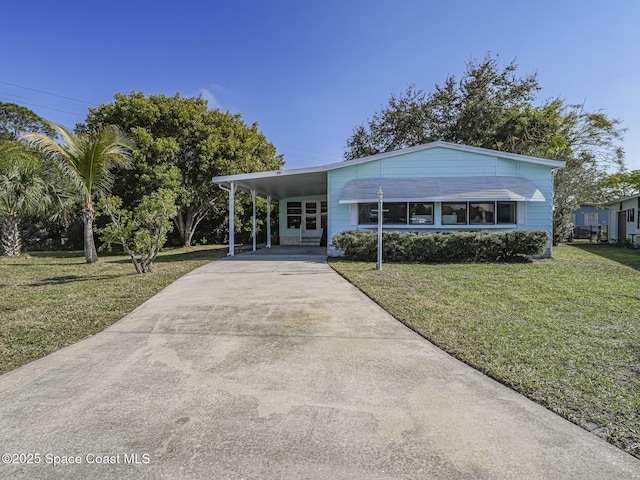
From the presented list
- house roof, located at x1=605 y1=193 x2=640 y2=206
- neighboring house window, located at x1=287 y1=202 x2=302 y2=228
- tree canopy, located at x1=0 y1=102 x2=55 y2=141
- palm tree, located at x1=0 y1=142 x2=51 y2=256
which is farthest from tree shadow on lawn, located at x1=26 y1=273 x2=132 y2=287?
house roof, located at x1=605 y1=193 x2=640 y2=206

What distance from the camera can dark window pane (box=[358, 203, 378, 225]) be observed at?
12.4 metres

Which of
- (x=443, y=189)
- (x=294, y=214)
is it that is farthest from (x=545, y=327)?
(x=294, y=214)

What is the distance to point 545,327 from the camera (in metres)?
4.32

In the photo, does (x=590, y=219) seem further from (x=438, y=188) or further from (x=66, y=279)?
(x=66, y=279)

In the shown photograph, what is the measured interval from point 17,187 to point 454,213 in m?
16.4

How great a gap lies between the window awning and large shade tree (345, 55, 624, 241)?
849 centimetres

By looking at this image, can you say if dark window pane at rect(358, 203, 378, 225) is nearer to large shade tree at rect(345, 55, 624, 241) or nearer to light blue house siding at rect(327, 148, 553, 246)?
light blue house siding at rect(327, 148, 553, 246)

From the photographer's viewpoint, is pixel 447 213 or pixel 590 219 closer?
pixel 447 213

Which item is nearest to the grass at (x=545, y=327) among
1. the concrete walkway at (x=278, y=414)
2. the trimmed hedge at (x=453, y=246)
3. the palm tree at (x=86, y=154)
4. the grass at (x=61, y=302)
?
the concrete walkway at (x=278, y=414)

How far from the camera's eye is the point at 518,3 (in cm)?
987

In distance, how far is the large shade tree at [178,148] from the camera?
15.4 m

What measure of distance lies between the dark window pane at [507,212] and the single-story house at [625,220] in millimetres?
9771

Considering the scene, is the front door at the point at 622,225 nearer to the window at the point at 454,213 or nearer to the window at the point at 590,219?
the window at the point at 590,219

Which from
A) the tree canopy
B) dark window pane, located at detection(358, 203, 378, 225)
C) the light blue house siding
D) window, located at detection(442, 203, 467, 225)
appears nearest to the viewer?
the light blue house siding
